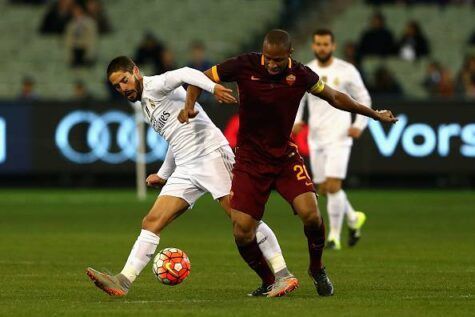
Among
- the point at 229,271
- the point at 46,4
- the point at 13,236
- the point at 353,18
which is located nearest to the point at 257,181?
the point at 229,271

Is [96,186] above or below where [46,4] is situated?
below

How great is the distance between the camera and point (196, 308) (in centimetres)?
1041

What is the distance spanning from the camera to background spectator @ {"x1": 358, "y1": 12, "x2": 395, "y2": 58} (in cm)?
2969

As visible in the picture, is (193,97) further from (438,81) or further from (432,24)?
(432,24)

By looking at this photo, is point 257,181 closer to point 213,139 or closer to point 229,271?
point 213,139

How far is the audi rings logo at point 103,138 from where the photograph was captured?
1052 inches

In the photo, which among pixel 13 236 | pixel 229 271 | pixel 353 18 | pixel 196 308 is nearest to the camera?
pixel 196 308

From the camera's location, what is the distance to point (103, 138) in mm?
26844

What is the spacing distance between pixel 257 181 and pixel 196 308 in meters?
1.26

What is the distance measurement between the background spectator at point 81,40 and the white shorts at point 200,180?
19251 millimetres

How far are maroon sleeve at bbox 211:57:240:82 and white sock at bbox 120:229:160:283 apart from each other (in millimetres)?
1399

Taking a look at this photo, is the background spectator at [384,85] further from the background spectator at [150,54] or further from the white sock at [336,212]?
the white sock at [336,212]

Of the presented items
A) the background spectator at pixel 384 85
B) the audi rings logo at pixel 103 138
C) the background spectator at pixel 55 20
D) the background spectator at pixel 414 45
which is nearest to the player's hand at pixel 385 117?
the audi rings logo at pixel 103 138

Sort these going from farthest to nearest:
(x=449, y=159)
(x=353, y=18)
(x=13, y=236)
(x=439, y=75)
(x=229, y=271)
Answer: (x=353, y=18) → (x=439, y=75) → (x=449, y=159) → (x=13, y=236) → (x=229, y=271)
